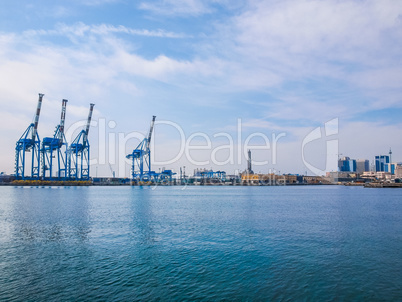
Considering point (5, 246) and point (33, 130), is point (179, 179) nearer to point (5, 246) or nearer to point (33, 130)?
point (33, 130)

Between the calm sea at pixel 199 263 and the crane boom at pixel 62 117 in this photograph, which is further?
the crane boom at pixel 62 117

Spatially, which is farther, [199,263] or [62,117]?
[62,117]

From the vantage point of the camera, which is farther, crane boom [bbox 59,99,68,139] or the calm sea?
crane boom [bbox 59,99,68,139]

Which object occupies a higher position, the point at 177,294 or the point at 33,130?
the point at 33,130

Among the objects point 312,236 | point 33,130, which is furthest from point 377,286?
point 33,130

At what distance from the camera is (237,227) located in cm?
1989

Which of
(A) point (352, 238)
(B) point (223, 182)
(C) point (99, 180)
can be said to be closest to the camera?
(A) point (352, 238)

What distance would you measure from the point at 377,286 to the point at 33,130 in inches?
3938

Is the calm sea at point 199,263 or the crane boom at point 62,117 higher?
the crane boom at point 62,117

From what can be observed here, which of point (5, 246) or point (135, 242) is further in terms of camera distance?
point (135, 242)

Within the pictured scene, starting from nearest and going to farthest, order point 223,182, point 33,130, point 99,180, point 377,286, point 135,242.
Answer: point 377,286 → point 135,242 → point 33,130 → point 99,180 → point 223,182

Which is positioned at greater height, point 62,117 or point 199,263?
point 62,117

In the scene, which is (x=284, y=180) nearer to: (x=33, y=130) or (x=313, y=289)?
(x=33, y=130)

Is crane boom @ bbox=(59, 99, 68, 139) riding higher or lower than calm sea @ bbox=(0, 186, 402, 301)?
higher
